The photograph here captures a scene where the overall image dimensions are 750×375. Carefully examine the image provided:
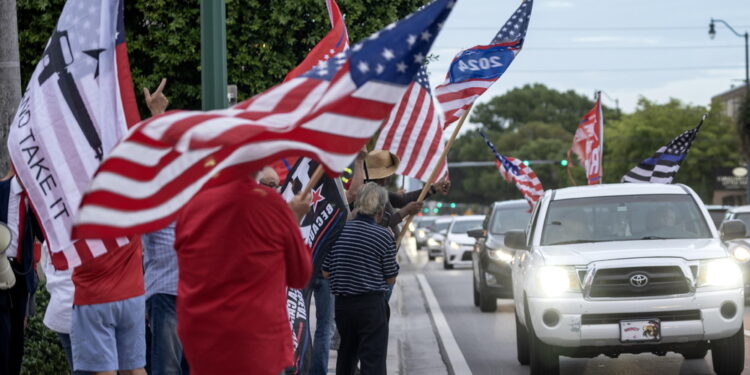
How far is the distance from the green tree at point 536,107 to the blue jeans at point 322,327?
415ft

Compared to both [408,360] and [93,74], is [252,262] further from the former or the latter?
[408,360]

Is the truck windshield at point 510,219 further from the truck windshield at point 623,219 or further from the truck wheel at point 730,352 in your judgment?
the truck wheel at point 730,352

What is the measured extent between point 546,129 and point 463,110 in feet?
398

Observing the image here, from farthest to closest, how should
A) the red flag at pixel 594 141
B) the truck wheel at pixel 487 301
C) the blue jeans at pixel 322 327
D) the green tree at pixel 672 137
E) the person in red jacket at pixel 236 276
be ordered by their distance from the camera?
the green tree at pixel 672 137, the red flag at pixel 594 141, the truck wheel at pixel 487 301, the blue jeans at pixel 322 327, the person in red jacket at pixel 236 276

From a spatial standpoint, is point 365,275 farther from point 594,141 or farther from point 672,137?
point 672,137

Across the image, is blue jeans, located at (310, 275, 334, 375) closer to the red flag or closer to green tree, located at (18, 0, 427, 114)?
green tree, located at (18, 0, 427, 114)

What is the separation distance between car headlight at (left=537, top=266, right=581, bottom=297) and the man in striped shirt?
2400 mm

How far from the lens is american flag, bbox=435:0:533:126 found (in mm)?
10734

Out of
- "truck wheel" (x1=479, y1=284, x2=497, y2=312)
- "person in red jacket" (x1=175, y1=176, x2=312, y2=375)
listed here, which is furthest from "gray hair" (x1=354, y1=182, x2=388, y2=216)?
"truck wheel" (x1=479, y1=284, x2=497, y2=312)

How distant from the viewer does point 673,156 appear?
63.1 feet

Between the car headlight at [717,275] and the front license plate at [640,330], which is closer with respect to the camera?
the front license plate at [640,330]

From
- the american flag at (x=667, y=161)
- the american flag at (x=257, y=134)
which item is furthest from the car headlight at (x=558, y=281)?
the american flag at (x=667, y=161)

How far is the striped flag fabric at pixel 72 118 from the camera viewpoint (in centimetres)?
678

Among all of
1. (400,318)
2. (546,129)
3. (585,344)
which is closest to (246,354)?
(585,344)
